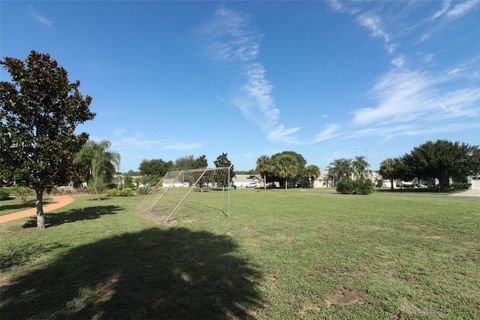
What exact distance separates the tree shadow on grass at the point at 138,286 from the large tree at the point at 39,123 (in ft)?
14.0

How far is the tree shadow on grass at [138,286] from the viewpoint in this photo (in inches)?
146

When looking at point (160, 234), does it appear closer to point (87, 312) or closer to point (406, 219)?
point (87, 312)

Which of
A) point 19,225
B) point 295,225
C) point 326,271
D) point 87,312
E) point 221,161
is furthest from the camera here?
point 221,161

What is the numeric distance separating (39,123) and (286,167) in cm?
5597

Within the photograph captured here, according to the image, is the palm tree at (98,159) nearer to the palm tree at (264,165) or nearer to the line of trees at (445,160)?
the palm tree at (264,165)

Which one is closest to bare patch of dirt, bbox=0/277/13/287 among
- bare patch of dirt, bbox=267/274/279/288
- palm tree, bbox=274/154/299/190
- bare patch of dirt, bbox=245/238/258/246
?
bare patch of dirt, bbox=267/274/279/288

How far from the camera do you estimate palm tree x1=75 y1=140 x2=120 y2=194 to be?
33656mm

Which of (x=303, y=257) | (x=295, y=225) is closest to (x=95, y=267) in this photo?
(x=303, y=257)

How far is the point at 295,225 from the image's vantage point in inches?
408

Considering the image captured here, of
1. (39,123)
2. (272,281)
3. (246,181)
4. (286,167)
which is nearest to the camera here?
(272,281)

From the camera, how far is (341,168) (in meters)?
70.8

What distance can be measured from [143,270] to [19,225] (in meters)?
9.00

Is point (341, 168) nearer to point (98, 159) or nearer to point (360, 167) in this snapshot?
point (360, 167)

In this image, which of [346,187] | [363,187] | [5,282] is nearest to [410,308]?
[5,282]
